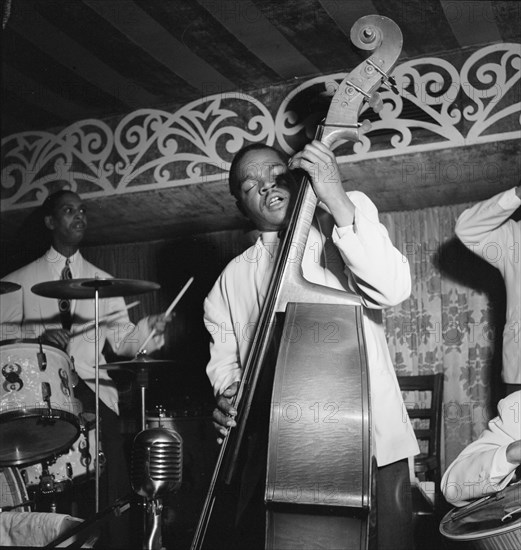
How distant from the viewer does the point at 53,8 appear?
3.14 metres

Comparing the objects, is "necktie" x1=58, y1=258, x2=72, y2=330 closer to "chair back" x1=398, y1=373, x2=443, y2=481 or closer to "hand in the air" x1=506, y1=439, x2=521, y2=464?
"chair back" x1=398, y1=373, x2=443, y2=481

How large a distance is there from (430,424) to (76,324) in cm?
211

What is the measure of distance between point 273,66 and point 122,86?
0.89 meters

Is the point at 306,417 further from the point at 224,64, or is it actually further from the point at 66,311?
the point at 66,311

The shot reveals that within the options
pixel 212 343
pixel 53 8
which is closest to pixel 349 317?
pixel 212 343

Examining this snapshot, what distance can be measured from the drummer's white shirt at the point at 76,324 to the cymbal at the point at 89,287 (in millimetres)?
408

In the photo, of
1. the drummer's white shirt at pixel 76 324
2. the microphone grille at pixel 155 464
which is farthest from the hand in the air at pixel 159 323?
the microphone grille at pixel 155 464

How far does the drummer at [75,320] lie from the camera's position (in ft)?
12.6

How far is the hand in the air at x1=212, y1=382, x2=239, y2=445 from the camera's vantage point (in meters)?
1.81

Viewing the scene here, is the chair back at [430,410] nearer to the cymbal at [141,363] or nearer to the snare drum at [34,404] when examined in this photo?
the cymbal at [141,363]

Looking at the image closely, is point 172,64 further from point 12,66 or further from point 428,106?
point 428,106

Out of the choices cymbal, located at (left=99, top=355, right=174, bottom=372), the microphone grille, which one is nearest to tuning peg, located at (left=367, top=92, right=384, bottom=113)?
the microphone grille

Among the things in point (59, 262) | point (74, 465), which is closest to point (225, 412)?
point (74, 465)

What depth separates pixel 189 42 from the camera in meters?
3.40
